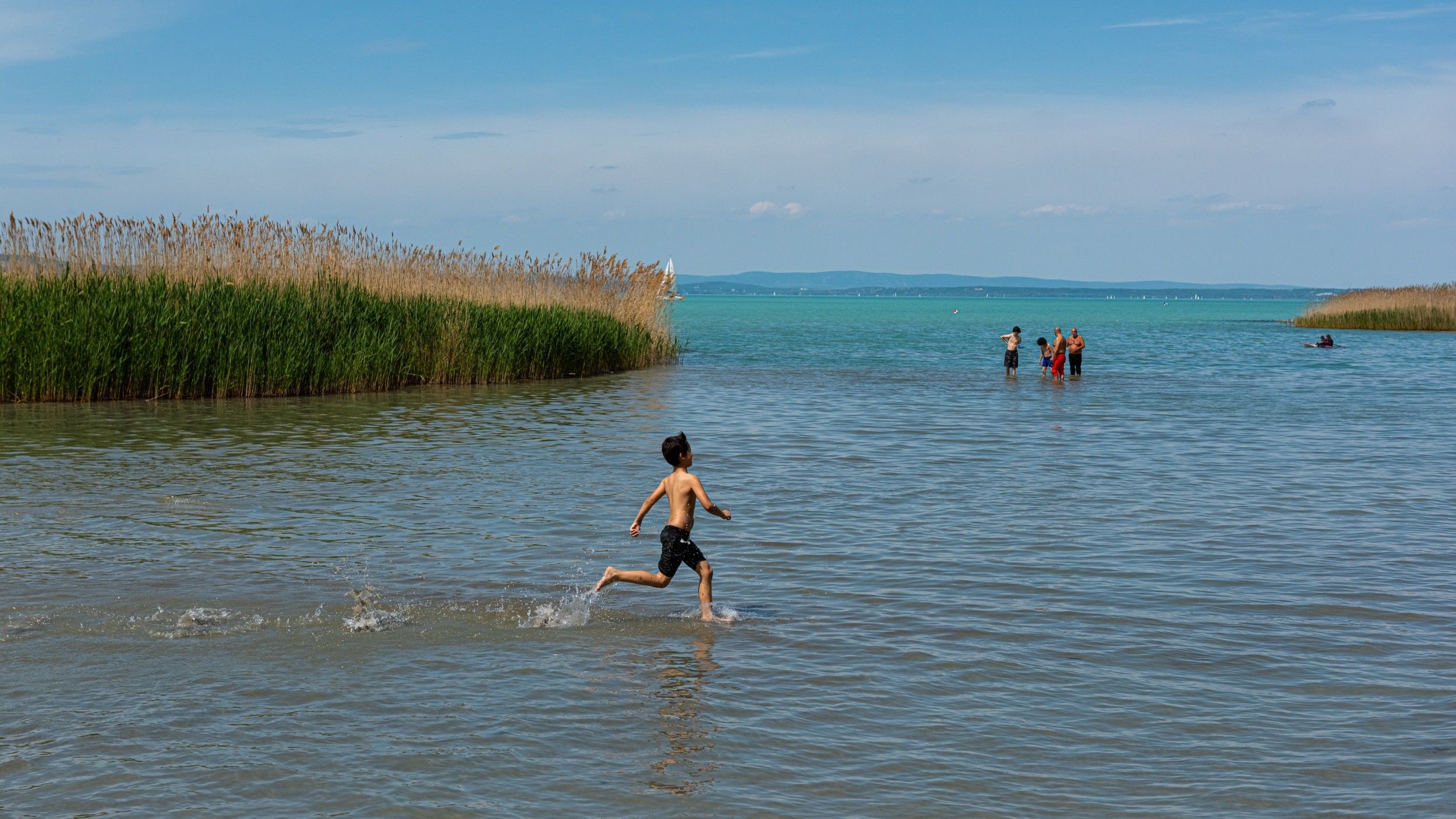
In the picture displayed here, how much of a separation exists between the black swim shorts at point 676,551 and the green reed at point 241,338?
16.9 metres

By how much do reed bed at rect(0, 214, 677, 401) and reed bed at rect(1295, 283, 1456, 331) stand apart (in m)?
55.3

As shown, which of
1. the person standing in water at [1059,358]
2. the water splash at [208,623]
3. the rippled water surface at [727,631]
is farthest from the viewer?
the person standing in water at [1059,358]

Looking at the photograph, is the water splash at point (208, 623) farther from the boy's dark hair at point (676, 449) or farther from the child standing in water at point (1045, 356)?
the child standing in water at point (1045, 356)

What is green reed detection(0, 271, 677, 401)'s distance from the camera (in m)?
22.2

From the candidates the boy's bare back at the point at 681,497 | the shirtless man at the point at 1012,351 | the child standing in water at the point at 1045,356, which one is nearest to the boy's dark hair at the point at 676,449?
the boy's bare back at the point at 681,497

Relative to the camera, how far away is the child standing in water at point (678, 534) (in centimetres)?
898

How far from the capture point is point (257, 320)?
25.1 metres

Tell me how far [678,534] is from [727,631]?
79cm

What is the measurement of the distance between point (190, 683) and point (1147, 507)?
10.3 m

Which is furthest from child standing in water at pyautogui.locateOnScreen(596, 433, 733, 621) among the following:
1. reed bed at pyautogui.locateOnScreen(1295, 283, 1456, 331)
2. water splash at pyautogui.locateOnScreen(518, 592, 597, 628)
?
reed bed at pyautogui.locateOnScreen(1295, 283, 1456, 331)

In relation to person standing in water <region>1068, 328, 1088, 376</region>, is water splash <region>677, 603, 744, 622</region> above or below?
below

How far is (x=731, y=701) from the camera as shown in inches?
285

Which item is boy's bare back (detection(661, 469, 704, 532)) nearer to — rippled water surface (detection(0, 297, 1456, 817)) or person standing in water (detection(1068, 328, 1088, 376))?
rippled water surface (detection(0, 297, 1456, 817))

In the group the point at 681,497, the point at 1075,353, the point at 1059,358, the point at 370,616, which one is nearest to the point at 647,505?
the point at 681,497
